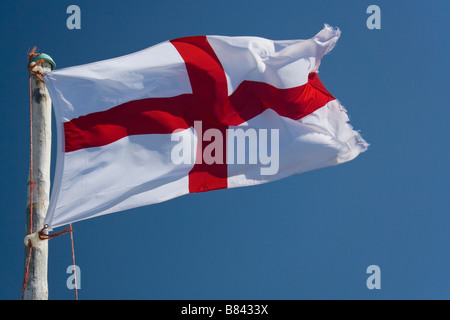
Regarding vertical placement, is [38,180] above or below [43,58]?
below

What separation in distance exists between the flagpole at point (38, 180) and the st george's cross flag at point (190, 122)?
25cm

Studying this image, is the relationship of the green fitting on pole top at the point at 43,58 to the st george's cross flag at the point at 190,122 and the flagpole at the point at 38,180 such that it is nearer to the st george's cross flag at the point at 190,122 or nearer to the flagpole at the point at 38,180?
the flagpole at the point at 38,180

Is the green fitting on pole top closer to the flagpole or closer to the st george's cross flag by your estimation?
the flagpole

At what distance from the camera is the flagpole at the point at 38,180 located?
7.72 m

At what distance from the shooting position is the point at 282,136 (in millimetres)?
10109

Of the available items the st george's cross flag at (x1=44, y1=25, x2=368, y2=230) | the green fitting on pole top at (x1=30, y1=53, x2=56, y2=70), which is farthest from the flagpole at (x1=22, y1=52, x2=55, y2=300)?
the st george's cross flag at (x1=44, y1=25, x2=368, y2=230)

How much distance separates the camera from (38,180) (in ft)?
26.4

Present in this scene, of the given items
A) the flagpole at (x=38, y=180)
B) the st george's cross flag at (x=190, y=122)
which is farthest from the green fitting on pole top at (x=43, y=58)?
the st george's cross flag at (x=190, y=122)

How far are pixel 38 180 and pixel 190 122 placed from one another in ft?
8.57

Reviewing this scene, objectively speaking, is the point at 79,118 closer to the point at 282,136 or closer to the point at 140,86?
the point at 140,86

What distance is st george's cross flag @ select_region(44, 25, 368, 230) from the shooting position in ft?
27.2

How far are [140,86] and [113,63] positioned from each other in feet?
1.79

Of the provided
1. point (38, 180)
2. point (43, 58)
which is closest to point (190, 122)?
point (43, 58)

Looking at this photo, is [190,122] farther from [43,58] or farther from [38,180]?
[38,180]
